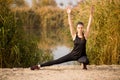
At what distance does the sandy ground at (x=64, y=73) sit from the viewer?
6.45m

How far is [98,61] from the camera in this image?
360 inches

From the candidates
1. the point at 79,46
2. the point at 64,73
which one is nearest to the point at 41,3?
the point at 79,46

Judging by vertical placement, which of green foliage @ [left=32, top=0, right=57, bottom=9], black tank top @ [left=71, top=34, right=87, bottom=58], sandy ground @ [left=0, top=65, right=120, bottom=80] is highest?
green foliage @ [left=32, top=0, right=57, bottom=9]

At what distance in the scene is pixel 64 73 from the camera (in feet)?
22.5

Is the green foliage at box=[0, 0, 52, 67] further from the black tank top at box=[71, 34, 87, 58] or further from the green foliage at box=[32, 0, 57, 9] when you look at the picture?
the green foliage at box=[32, 0, 57, 9]

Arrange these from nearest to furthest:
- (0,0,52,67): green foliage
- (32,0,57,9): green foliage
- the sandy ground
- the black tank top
Answer: the sandy ground → the black tank top → (0,0,52,67): green foliage → (32,0,57,9): green foliage

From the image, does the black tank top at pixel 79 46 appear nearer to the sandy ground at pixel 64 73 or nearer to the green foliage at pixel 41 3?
the sandy ground at pixel 64 73

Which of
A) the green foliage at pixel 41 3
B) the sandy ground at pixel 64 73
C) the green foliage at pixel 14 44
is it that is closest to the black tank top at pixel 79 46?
the sandy ground at pixel 64 73

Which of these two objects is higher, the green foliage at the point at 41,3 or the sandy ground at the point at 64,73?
the green foliage at the point at 41,3

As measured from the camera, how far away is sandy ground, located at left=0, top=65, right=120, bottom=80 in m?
6.45

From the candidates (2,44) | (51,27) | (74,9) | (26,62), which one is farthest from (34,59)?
(51,27)

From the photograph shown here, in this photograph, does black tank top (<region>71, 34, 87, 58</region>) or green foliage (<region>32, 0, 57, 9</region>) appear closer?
black tank top (<region>71, 34, 87, 58</region>)

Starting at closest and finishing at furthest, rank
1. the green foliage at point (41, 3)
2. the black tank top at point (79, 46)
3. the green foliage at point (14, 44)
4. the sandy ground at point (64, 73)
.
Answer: the sandy ground at point (64, 73), the black tank top at point (79, 46), the green foliage at point (14, 44), the green foliage at point (41, 3)

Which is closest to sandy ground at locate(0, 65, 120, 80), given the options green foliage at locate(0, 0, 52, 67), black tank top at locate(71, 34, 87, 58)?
black tank top at locate(71, 34, 87, 58)
